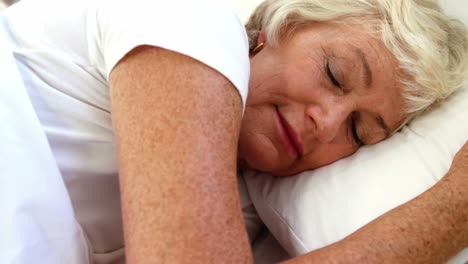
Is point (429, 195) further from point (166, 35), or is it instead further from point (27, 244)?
point (27, 244)

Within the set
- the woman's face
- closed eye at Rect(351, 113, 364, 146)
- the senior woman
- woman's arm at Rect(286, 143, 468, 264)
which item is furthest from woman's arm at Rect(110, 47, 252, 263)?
closed eye at Rect(351, 113, 364, 146)

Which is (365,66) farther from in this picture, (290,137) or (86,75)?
(86,75)

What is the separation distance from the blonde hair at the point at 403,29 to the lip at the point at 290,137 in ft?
0.55

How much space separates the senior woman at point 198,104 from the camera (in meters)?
0.53

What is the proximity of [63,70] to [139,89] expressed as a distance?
0.24 m

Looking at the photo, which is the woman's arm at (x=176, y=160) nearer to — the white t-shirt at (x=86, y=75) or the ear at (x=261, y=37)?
the white t-shirt at (x=86, y=75)

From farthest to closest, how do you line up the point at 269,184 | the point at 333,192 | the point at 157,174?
the point at 269,184
the point at 333,192
the point at 157,174

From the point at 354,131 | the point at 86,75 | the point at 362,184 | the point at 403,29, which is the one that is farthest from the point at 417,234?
the point at 86,75

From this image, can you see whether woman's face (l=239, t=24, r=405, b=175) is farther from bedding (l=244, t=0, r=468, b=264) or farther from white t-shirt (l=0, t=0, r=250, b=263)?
white t-shirt (l=0, t=0, r=250, b=263)

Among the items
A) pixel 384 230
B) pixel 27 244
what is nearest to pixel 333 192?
pixel 384 230

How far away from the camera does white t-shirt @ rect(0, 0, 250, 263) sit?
585mm

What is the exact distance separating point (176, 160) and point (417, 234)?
40cm

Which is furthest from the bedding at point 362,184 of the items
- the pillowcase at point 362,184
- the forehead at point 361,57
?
the forehead at point 361,57

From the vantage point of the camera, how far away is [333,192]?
0.85 m
